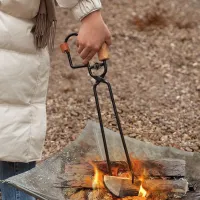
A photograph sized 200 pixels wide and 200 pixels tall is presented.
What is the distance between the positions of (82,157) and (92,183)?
24 centimetres

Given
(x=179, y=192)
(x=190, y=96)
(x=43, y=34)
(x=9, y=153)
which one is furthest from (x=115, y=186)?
(x=190, y=96)

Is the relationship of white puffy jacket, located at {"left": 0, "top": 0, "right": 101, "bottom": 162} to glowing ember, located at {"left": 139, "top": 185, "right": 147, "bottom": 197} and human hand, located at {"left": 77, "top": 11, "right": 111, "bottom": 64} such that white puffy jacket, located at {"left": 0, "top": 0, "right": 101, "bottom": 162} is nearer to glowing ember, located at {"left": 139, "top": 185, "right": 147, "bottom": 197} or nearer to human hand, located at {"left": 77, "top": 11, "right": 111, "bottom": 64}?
human hand, located at {"left": 77, "top": 11, "right": 111, "bottom": 64}

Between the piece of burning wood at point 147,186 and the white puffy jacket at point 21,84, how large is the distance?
325 mm

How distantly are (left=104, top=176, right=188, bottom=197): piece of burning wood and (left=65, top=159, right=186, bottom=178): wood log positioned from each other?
0.07 metres

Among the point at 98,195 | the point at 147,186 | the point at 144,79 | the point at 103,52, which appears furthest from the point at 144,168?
the point at 144,79

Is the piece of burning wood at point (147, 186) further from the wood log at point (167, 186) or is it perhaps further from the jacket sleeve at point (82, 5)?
the jacket sleeve at point (82, 5)

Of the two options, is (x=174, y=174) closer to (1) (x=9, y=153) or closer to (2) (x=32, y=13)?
(1) (x=9, y=153)

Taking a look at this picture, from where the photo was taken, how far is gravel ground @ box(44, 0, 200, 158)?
131 inches

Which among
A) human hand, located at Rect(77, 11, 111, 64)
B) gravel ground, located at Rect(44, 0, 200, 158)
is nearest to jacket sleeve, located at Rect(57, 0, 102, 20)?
human hand, located at Rect(77, 11, 111, 64)

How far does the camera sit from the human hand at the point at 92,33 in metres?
1.73

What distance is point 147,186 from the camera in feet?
6.78

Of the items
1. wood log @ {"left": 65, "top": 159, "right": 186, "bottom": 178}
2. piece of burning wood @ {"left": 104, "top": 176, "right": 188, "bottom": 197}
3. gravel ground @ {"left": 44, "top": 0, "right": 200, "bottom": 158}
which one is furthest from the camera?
gravel ground @ {"left": 44, "top": 0, "right": 200, "bottom": 158}

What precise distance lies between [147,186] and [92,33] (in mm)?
695

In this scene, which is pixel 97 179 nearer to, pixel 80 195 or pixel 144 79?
pixel 80 195
